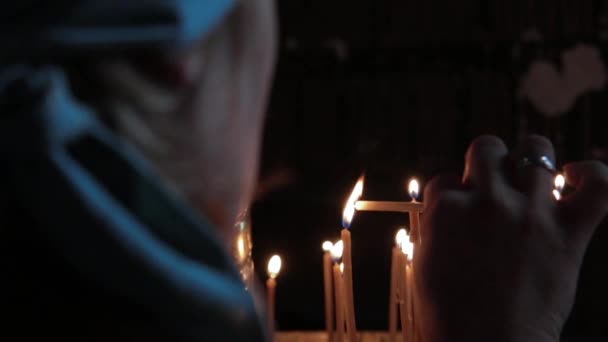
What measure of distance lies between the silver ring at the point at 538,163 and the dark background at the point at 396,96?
143 cm

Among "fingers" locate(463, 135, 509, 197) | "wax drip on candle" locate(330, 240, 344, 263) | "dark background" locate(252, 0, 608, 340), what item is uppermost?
"dark background" locate(252, 0, 608, 340)

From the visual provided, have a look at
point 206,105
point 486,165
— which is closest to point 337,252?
point 486,165

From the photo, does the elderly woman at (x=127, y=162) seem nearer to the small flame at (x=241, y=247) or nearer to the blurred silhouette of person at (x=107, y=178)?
the blurred silhouette of person at (x=107, y=178)

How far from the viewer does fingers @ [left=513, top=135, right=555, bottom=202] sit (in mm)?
418

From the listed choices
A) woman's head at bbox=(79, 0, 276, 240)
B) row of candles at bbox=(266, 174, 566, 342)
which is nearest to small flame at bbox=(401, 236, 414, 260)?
row of candles at bbox=(266, 174, 566, 342)

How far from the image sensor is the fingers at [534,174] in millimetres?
418

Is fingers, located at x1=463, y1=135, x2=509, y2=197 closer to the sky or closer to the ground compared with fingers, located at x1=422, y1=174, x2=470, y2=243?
closer to the sky

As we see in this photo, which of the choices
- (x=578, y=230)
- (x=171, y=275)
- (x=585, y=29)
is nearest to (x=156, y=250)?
(x=171, y=275)

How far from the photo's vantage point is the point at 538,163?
43cm

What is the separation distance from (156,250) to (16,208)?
0.05 m

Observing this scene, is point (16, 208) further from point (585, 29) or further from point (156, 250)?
point (585, 29)

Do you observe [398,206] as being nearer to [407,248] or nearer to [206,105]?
[407,248]

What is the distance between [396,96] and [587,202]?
153 cm

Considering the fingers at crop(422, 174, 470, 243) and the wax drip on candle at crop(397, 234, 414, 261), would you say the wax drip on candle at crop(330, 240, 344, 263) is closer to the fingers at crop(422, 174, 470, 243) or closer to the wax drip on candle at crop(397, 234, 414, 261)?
the wax drip on candle at crop(397, 234, 414, 261)
